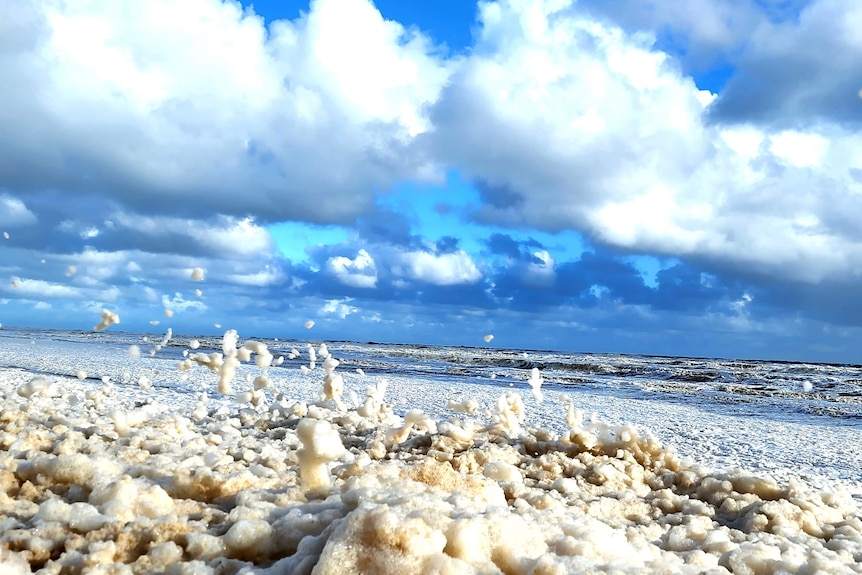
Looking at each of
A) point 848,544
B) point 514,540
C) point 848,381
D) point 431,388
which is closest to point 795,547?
point 848,544

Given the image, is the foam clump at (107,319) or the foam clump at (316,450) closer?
the foam clump at (316,450)

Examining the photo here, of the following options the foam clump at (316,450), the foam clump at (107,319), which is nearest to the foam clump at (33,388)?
the foam clump at (107,319)

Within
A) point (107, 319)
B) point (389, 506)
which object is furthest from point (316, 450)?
point (107, 319)

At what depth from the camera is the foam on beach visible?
2.23 metres

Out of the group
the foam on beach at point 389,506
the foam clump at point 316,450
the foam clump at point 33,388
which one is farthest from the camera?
the foam clump at point 33,388

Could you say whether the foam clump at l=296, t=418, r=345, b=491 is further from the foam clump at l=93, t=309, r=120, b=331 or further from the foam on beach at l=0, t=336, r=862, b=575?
the foam clump at l=93, t=309, r=120, b=331

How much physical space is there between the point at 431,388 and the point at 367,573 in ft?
50.6

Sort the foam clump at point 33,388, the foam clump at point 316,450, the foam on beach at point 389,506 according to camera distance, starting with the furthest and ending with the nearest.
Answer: the foam clump at point 33,388 < the foam clump at point 316,450 < the foam on beach at point 389,506

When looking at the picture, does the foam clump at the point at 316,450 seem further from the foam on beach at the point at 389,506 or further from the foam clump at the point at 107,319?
the foam clump at the point at 107,319

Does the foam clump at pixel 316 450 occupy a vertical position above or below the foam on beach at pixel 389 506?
above

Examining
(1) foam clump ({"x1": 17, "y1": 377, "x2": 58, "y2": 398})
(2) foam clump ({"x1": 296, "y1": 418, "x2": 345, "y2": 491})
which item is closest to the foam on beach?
(2) foam clump ({"x1": 296, "y1": 418, "x2": 345, "y2": 491})

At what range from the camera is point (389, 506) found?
236 cm

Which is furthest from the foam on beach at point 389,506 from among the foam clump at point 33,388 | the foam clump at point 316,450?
the foam clump at point 33,388

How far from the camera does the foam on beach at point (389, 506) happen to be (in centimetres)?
223
